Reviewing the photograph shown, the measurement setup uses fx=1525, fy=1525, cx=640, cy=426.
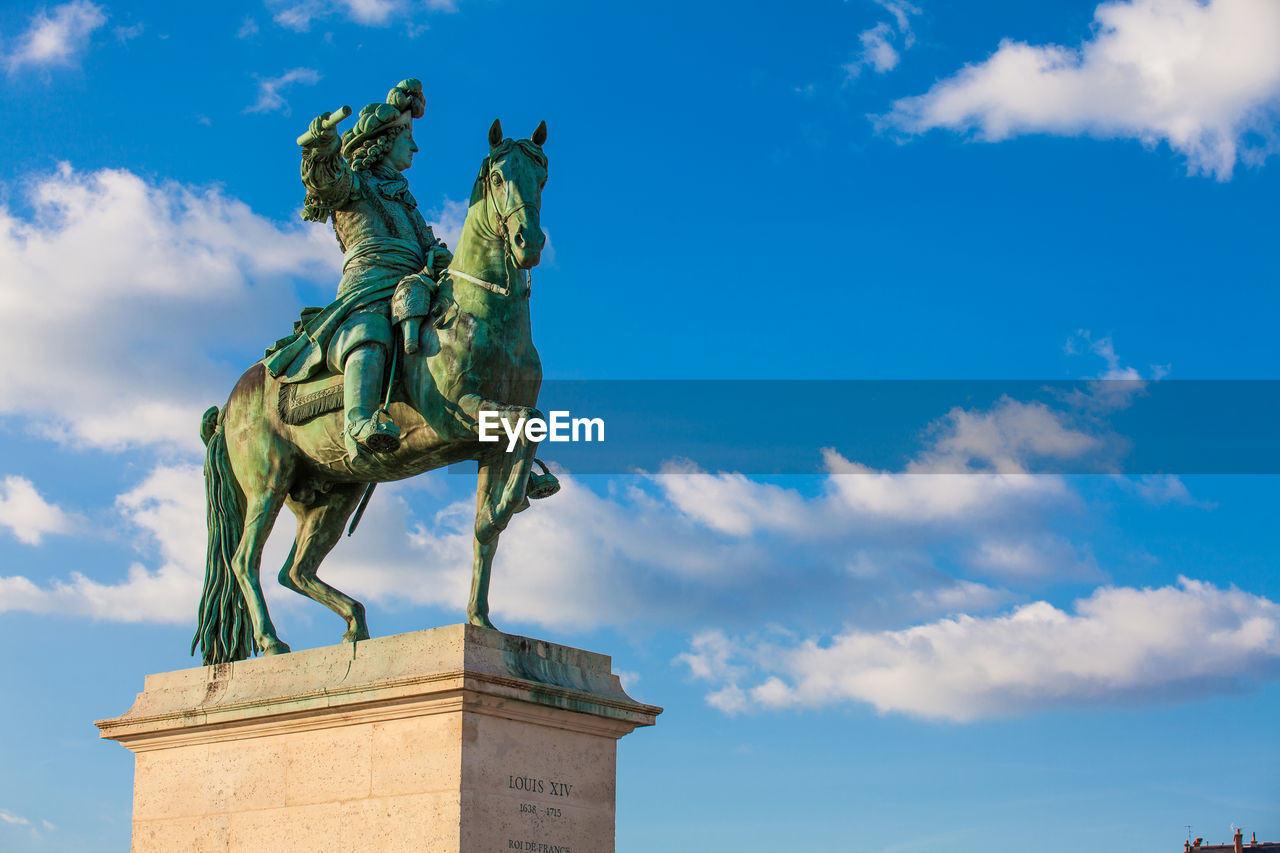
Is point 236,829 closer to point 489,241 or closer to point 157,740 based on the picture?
point 157,740

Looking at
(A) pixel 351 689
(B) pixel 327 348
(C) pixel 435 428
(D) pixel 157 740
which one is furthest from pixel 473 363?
(D) pixel 157 740

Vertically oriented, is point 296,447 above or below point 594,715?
above

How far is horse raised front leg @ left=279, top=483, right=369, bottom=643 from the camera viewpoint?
12.8 meters

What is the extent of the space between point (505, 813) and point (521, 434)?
2665 mm

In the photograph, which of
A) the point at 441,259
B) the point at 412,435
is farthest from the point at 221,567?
the point at 441,259

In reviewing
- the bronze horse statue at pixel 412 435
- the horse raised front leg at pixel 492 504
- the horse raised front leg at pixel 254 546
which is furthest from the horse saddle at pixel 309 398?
the horse raised front leg at pixel 492 504

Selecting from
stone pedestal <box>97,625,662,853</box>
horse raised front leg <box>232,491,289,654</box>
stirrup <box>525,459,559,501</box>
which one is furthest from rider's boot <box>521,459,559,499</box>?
horse raised front leg <box>232,491,289,654</box>

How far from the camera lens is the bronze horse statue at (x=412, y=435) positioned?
11.3m

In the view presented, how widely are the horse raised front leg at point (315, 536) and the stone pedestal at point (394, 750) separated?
1.10 metres

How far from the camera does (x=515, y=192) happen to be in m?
11.1

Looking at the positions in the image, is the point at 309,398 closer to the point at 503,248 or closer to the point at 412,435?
the point at 412,435

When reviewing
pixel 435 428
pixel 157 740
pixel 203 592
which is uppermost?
pixel 435 428

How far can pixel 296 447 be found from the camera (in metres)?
12.5

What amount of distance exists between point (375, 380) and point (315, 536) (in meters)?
2.00
